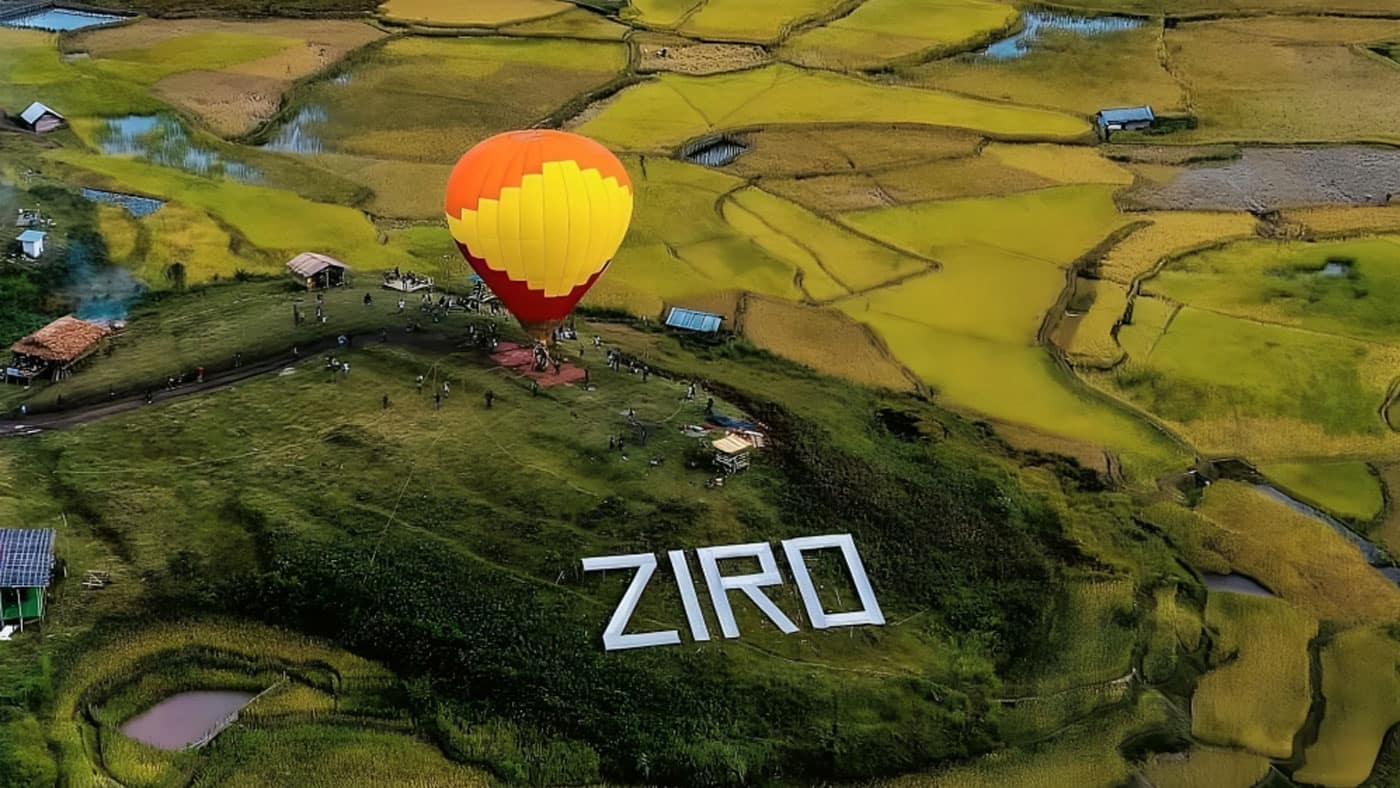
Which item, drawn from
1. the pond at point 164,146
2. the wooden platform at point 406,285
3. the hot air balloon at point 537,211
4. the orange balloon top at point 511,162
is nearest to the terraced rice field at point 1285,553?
the hot air balloon at point 537,211

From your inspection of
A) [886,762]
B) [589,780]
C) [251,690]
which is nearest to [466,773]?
[589,780]

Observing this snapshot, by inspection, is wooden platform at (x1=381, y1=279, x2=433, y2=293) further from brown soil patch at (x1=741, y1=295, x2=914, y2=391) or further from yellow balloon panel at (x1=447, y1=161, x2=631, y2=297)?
brown soil patch at (x1=741, y1=295, x2=914, y2=391)

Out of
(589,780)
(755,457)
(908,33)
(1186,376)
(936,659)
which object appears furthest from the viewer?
(908,33)

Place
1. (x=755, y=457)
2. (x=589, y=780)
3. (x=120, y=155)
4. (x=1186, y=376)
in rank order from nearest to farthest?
(x=589, y=780)
(x=755, y=457)
(x=1186, y=376)
(x=120, y=155)

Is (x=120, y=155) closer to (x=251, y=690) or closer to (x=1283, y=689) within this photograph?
(x=251, y=690)

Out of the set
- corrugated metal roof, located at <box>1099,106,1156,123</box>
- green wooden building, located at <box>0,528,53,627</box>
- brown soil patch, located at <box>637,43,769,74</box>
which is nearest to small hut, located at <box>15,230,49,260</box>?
green wooden building, located at <box>0,528,53,627</box>

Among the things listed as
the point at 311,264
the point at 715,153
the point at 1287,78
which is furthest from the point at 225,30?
the point at 1287,78

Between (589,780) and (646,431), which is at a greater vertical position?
(646,431)
